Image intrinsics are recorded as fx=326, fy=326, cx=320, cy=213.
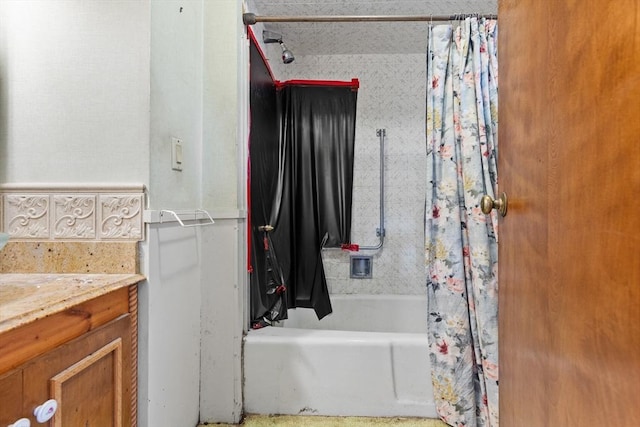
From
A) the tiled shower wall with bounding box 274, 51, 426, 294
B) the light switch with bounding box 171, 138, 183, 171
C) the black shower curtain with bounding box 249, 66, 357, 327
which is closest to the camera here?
the light switch with bounding box 171, 138, 183, 171

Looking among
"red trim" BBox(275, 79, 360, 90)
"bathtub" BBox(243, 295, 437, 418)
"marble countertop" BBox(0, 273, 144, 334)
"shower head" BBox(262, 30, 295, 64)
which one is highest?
"shower head" BBox(262, 30, 295, 64)

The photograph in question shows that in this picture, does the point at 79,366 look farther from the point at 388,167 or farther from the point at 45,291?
the point at 388,167

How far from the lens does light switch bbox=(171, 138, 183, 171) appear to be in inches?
43.1

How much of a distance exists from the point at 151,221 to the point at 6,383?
19.3 inches

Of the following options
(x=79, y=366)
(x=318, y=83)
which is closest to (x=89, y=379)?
(x=79, y=366)

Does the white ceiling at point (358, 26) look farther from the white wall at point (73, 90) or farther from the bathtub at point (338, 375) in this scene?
the bathtub at point (338, 375)

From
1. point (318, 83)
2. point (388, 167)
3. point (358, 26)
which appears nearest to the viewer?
point (358, 26)

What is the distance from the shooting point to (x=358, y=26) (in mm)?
1985

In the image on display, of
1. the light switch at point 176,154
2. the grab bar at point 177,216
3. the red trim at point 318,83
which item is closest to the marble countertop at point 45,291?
the grab bar at point 177,216

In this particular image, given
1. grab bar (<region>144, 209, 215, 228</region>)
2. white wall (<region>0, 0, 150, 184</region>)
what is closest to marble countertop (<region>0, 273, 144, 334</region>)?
grab bar (<region>144, 209, 215, 228</region>)

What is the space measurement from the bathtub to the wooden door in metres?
0.58

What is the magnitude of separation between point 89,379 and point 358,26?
2.10 metres

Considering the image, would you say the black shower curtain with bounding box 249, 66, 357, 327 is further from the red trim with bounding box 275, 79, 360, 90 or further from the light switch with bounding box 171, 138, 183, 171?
the light switch with bounding box 171, 138, 183, 171

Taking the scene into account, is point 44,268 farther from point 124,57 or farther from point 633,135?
point 633,135
